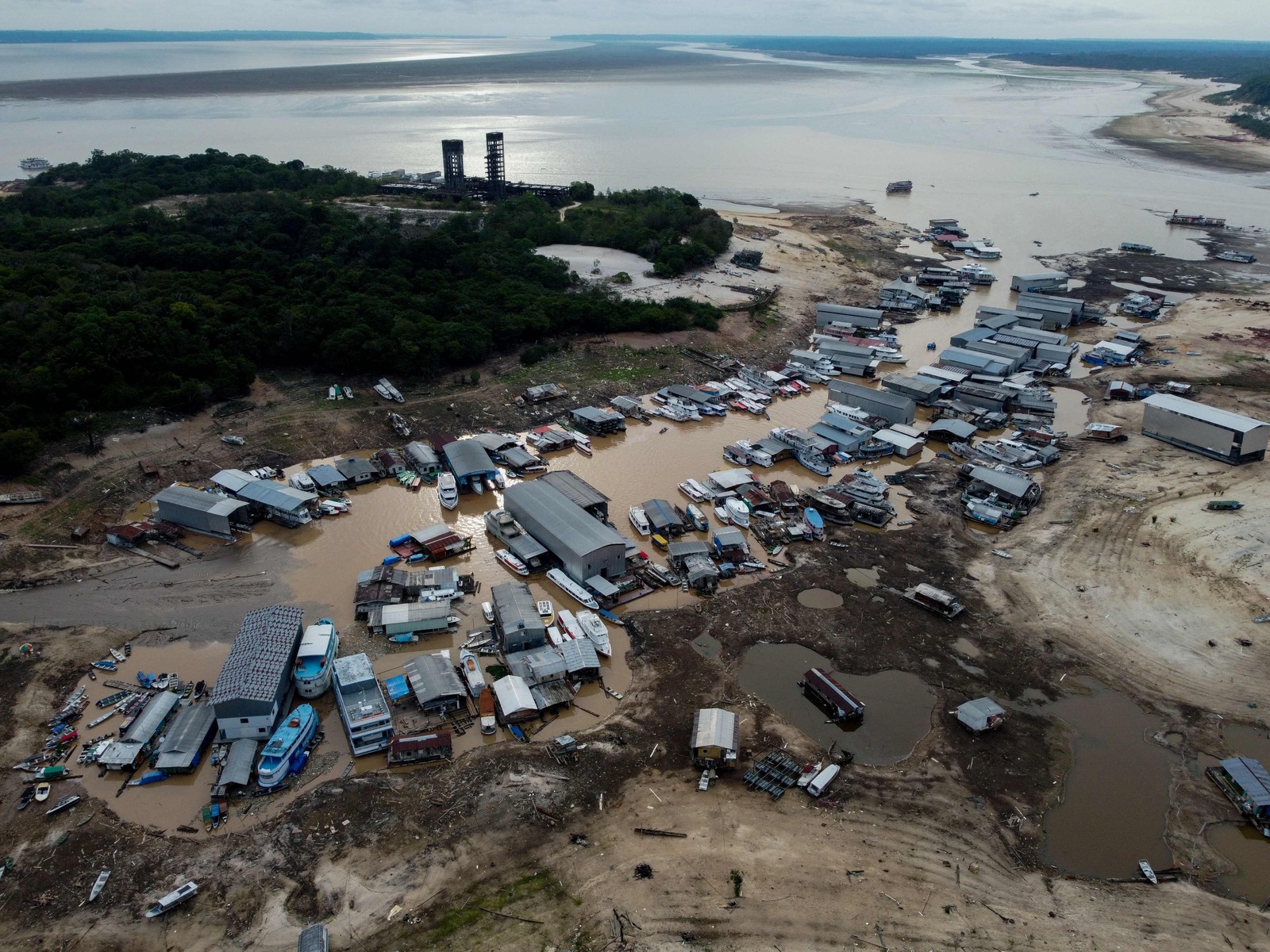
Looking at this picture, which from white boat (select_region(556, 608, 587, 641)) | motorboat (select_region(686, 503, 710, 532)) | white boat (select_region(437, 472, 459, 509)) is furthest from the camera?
white boat (select_region(437, 472, 459, 509))

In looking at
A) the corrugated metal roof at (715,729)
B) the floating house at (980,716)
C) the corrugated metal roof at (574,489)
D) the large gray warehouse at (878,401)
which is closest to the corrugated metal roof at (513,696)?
the corrugated metal roof at (715,729)

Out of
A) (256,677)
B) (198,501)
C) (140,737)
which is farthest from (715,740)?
(198,501)

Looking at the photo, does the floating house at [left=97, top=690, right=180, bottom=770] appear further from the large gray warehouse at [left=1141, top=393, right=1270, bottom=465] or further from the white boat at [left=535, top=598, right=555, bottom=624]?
the large gray warehouse at [left=1141, top=393, right=1270, bottom=465]

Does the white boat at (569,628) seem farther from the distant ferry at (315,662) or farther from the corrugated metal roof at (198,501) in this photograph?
the corrugated metal roof at (198,501)

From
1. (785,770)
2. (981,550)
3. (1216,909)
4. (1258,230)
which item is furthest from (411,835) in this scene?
(1258,230)

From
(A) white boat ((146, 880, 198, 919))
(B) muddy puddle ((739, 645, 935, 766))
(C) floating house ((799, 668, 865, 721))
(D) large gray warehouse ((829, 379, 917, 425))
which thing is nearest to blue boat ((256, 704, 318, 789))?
(A) white boat ((146, 880, 198, 919))

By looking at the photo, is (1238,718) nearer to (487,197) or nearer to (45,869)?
(45,869)
